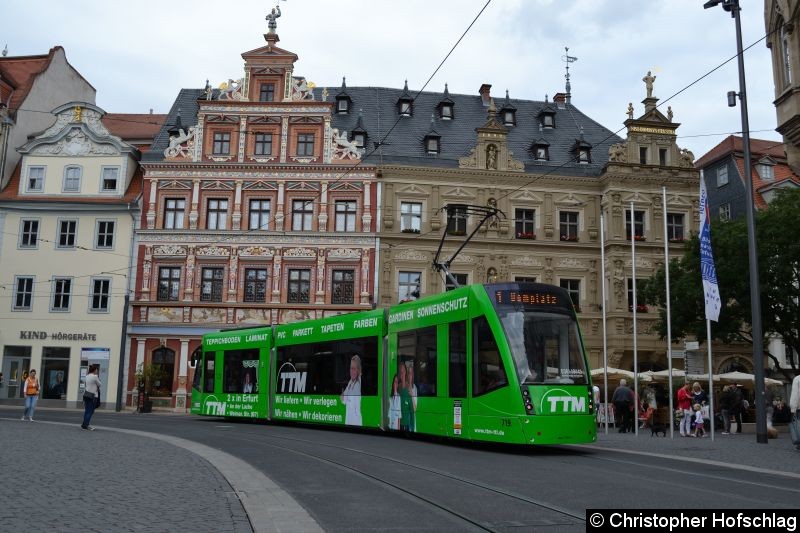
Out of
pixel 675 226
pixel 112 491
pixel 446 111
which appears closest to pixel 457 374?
pixel 112 491

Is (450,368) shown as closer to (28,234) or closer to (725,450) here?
(725,450)

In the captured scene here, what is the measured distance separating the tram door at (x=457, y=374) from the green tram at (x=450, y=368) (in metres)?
0.02

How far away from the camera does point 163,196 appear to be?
131 feet

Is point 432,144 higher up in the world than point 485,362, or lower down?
higher up

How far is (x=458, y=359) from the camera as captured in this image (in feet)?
55.7

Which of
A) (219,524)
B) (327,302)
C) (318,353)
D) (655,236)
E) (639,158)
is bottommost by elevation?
(219,524)

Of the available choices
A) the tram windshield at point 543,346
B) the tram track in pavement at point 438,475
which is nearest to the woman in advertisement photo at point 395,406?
the tram track in pavement at point 438,475

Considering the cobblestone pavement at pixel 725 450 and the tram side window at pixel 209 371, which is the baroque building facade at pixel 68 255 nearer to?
the tram side window at pixel 209 371

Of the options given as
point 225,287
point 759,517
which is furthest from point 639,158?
point 759,517

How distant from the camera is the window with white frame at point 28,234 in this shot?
133 ft

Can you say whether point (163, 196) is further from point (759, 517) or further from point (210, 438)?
point (759, 517)

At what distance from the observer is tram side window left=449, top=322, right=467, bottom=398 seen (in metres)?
16.7

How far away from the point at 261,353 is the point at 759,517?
20.1m

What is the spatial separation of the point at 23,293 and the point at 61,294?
6.38ft
